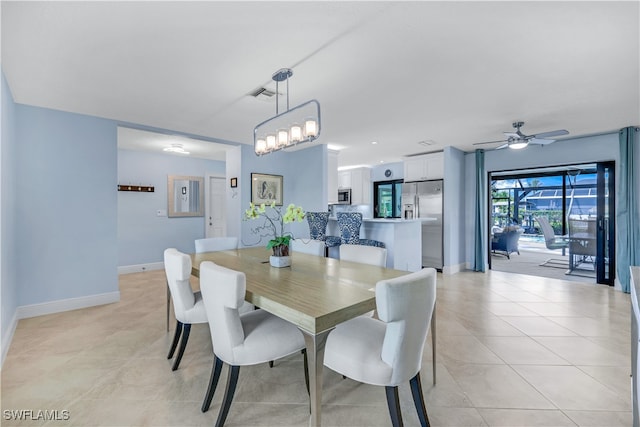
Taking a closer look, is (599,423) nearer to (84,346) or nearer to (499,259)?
(84,346)

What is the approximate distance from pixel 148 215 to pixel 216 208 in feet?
4.27

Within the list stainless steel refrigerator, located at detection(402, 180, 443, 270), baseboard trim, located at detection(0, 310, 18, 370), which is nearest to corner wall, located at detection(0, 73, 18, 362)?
baseboard trim, located at detection(0, 310, 18, 370)

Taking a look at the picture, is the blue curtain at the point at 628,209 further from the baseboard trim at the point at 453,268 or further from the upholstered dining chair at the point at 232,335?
the upholstered dining chair at the point at 232,335

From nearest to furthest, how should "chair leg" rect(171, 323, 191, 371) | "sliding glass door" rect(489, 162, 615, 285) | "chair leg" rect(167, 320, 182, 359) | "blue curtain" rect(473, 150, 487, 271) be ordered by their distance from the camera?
1. "chair leg" rect(171, 323, 191, 371)
2. "chair leg" rect(167, 320, 182, 359)
3. "sliding glass door" rect(489, 162, 615, 285)
4. "blue curtain" rect(473, 150, 487, 271)

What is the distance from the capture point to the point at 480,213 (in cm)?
535

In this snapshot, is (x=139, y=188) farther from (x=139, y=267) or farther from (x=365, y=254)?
(x=365, y=254)

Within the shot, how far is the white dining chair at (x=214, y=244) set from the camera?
3.03 metres

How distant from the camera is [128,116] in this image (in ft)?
11.2

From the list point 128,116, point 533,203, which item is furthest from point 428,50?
point 533,203

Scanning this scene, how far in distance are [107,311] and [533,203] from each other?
29.4ft

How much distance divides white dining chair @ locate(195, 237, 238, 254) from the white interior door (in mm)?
3106

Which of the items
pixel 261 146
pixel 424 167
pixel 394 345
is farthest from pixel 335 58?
pixel 424 167

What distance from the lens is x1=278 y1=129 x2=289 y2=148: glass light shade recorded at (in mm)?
2414

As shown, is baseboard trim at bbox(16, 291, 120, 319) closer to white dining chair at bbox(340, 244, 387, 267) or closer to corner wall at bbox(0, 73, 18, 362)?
corner wall at bbox(0, 73, 18, 362)
